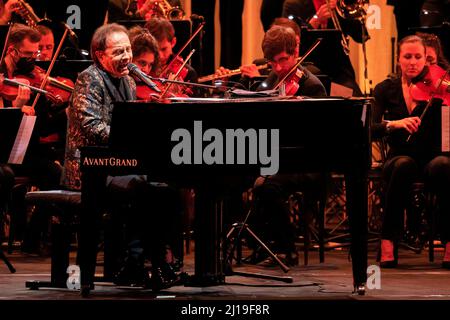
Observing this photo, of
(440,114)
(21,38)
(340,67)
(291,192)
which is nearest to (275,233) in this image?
(291,192)

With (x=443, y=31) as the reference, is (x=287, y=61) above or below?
below

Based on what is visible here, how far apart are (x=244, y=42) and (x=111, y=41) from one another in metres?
3.99

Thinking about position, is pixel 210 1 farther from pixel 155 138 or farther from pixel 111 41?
pixel 155 138

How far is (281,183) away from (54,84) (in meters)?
1.74

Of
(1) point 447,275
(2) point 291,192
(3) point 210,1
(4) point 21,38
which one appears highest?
(3) point 210,1

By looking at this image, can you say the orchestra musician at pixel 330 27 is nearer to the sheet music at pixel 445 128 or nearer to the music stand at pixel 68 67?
the sheet music at pixel 445 128

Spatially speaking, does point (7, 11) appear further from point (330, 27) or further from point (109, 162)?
point (109, 162)

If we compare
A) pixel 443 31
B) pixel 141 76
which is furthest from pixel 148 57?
pixel 443 31

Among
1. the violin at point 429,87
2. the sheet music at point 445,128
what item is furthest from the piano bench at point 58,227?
the violin at point 429,87

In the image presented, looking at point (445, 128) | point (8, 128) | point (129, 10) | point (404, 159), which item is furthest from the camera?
point (129, 10)

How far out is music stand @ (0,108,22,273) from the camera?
16.8 feet

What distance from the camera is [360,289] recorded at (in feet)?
14.6

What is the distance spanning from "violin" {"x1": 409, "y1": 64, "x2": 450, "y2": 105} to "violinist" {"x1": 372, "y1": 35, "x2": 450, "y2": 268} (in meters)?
0.04

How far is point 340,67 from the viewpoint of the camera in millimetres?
7070
